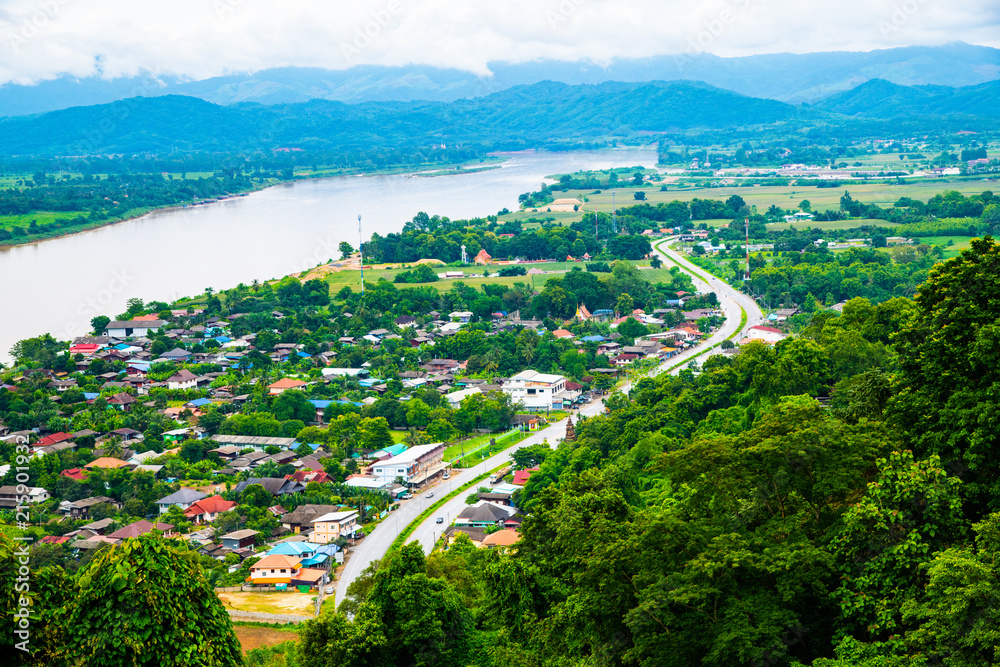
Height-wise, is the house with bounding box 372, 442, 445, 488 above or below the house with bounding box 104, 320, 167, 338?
below

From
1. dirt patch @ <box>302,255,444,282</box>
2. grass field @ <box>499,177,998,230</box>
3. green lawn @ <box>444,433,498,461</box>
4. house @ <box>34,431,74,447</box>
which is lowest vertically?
green lawn @ <box>444,433,498,461</box>

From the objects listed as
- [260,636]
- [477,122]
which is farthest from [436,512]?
[477,122]

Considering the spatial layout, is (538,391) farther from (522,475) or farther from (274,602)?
(274,602)

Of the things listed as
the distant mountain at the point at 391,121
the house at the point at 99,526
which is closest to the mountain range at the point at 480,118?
the distant mountain at the point at 391,121

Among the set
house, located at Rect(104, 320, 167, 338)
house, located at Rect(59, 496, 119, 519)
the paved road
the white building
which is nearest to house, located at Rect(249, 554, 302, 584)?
the paved road

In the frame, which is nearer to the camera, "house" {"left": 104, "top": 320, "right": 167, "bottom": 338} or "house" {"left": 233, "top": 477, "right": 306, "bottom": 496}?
"house" {"left": 233, "top": 477, "right": 306, "bottom": 496}

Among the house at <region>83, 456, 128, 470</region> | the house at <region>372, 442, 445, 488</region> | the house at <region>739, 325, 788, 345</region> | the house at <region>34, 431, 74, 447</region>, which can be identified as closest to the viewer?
the house at <region>83, 456, 128, 470</region>

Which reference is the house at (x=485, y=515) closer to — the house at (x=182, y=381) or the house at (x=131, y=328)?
the house at (x=182, y=381)

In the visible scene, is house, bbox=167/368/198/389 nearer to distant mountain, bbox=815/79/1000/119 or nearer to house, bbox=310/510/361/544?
house, bbox=310/510/361/544

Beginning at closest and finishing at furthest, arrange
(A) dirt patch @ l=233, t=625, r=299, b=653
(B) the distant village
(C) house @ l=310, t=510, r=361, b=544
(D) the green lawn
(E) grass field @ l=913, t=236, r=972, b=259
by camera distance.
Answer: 1. (A) dirt patch @ l=233, t=625, r=299, b=653
2. (C) house @ l=310, t=510, r=361, b=544
3. (B) the distant village
4. (D) the green lawn
5. (E) grass field @ l=913, t=236, r=972, b=259
